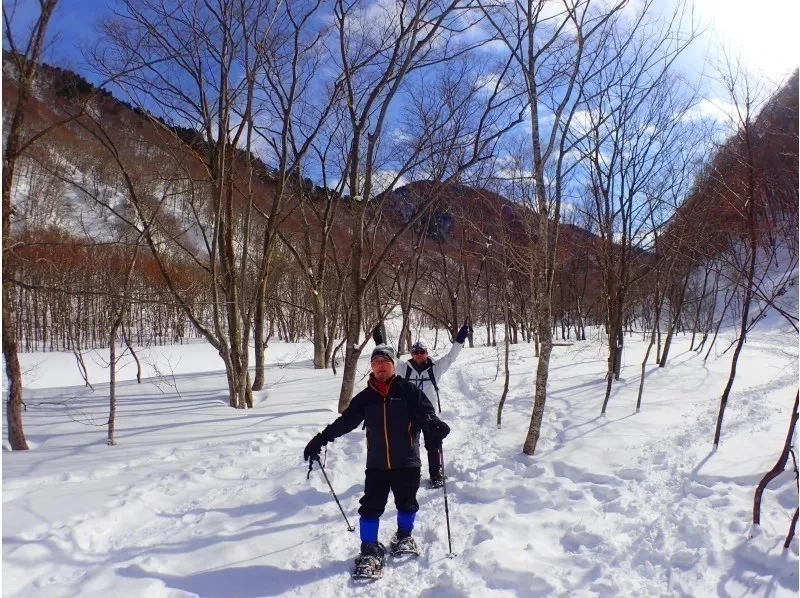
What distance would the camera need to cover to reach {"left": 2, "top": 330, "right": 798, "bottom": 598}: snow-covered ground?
10.4 ft

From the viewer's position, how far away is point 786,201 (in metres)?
6.82

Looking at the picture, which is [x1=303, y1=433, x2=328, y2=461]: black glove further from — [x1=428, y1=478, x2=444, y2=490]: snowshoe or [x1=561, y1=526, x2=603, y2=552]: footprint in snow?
[x1=561, y1=526, x2=603, y2=552]: footprint in snow

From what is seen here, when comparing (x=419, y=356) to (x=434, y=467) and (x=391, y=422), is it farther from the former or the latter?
(x=391, y=422)

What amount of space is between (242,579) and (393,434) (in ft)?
4.90

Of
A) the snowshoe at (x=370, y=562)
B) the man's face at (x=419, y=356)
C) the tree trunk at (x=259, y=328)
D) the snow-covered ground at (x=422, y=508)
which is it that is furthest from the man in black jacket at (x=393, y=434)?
the tree trunk at (x=259, y=328)

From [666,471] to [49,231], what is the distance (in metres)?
23.4

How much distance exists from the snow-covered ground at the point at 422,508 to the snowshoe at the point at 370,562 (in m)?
0.09

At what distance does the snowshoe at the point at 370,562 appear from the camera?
3.23 metres

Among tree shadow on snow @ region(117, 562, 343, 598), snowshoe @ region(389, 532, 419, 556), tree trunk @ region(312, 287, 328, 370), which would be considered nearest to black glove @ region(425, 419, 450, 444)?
snowshoe @ region(389, 532, 419, 556)

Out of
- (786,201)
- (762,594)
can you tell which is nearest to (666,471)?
(762,594)

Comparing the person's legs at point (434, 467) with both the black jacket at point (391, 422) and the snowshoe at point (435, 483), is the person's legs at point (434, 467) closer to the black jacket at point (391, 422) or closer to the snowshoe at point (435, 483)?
the snowshoe at point (435, 483)

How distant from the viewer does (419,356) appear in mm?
5785

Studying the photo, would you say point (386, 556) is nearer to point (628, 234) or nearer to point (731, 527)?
point (731, 527)

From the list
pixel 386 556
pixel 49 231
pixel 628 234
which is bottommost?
pixel 386 556
